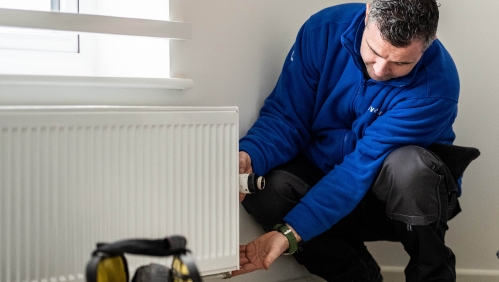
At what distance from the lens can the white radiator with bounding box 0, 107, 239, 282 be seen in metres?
1.13

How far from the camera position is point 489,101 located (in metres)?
1.92

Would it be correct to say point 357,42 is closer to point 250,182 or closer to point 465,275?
point 250,182

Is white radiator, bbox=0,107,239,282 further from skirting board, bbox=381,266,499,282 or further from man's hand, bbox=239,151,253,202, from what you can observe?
skirting board, bbox=381,266,499,282

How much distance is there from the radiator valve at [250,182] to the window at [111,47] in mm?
304

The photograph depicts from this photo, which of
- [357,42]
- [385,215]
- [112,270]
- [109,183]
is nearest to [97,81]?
[109,183]

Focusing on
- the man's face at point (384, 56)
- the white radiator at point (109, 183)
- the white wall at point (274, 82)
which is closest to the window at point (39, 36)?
the white wall at point (274, 82)

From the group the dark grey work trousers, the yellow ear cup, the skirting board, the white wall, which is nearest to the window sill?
the white wall

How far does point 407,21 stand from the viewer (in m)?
1.30

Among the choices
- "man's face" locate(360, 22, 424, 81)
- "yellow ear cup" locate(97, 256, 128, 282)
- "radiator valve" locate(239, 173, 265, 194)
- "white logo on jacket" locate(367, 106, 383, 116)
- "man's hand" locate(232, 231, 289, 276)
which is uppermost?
"man's face" locate(360, 22, 424, 81)

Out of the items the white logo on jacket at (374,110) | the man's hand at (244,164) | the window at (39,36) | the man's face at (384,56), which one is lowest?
the man's hand at (244,164)

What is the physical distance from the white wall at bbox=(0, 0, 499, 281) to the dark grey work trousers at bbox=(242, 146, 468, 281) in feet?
0.44

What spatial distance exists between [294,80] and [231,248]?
1.58ft

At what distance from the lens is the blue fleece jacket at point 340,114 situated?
57.5 inches

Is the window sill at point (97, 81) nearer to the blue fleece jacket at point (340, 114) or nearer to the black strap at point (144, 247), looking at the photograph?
the blue fleece jacket at point (340, 114)
